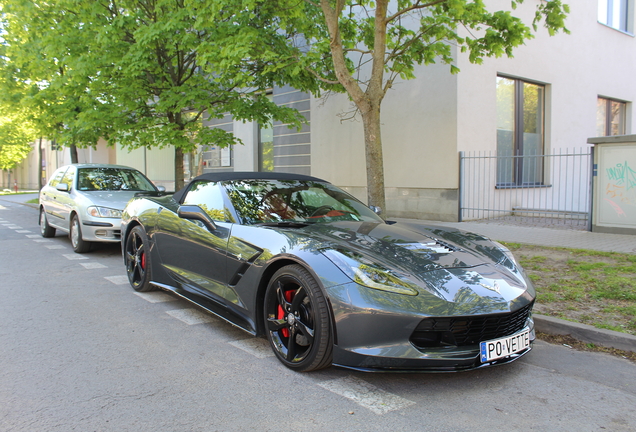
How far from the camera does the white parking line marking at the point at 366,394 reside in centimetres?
290

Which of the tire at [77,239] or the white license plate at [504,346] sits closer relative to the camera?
the white license plate at [504,346]

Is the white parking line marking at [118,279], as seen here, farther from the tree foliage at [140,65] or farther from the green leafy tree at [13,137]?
the green leafy tree at [13,137]

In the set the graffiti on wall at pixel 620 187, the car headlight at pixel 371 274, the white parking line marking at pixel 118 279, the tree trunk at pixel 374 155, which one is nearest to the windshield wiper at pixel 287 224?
the car headlight at pixel 371 274

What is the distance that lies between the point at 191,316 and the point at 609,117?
674 inches

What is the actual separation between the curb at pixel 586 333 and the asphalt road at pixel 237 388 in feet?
0.67

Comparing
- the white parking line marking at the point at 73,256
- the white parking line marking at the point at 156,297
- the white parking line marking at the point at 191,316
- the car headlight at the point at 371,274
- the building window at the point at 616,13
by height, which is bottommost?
the white parking line marking at the point at 191,316

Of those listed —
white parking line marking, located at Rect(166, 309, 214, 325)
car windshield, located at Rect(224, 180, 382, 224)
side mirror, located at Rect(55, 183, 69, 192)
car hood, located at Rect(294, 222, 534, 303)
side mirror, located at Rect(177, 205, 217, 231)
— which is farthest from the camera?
side mirror, located at Rect(55, 183, 69, 192)

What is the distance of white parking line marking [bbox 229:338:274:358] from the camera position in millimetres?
3805

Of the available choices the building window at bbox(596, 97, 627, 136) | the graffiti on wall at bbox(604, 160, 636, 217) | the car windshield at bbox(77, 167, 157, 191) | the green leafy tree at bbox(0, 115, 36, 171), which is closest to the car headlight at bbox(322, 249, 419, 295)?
the car windshield at bbox(77, 167, 157, 191)

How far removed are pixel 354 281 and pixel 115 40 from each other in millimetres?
9395

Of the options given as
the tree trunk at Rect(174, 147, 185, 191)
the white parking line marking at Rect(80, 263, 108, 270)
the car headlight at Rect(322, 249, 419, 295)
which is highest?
the tree trunk at Rect(174, 147, 185, 191)

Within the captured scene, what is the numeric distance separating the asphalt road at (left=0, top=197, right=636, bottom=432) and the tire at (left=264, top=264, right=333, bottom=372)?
15cm

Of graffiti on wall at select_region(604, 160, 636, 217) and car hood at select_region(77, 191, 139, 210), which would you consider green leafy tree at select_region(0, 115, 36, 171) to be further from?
graffiti on wall at select_region(604, 160, 636, 217)

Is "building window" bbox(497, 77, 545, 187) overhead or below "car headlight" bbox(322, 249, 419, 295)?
overhead
